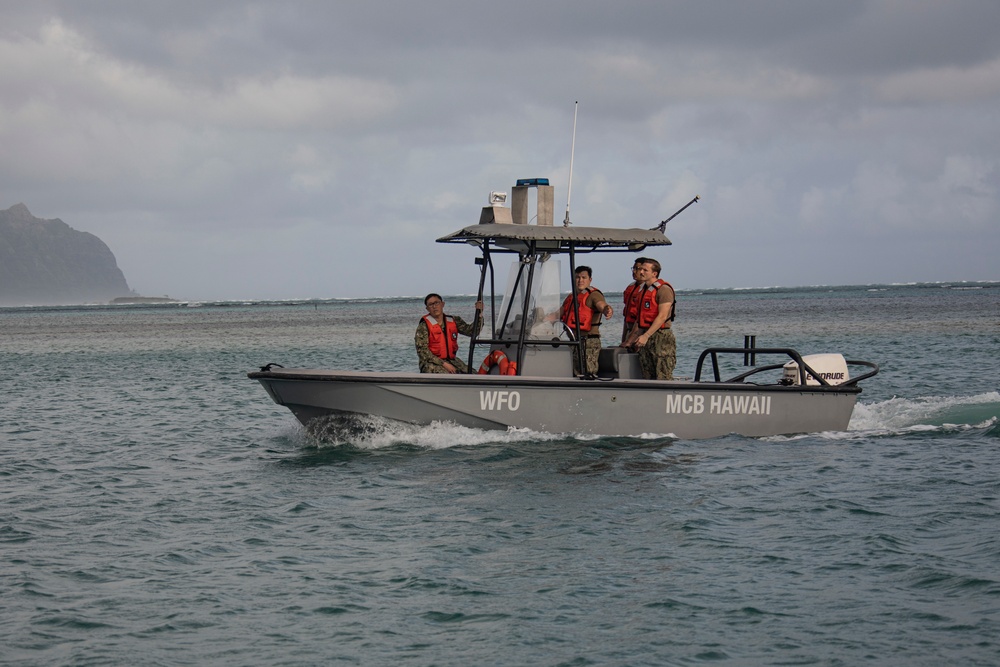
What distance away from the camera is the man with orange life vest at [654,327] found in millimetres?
12875

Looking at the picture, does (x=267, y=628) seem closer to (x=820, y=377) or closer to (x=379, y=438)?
(x=379, y=438)

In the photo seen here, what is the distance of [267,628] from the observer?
22.1ft

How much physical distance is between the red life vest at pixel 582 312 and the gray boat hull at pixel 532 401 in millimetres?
729

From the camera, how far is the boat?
39.9 ft

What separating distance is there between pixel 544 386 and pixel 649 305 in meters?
1.74

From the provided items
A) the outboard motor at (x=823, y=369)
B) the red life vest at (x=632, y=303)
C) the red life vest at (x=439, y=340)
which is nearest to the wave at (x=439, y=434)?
the outboard motor at (x=823, y=369)

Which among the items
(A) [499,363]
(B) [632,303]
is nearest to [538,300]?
(A) [499,363]

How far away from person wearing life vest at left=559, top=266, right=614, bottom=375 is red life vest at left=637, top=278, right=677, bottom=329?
19.6 inches

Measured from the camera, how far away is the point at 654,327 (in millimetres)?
12805

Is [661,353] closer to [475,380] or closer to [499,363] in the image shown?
[499,363]

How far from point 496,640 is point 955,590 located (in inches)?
124

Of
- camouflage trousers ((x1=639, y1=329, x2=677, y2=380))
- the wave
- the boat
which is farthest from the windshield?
the wave

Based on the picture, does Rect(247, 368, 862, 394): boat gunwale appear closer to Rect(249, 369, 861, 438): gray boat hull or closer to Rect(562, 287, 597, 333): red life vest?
Rect(249, 369, 861, 438): gray boat hull

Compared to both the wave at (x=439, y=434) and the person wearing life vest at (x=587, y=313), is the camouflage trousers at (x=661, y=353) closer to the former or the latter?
the person wearing life vest at (x=587, y=313)
